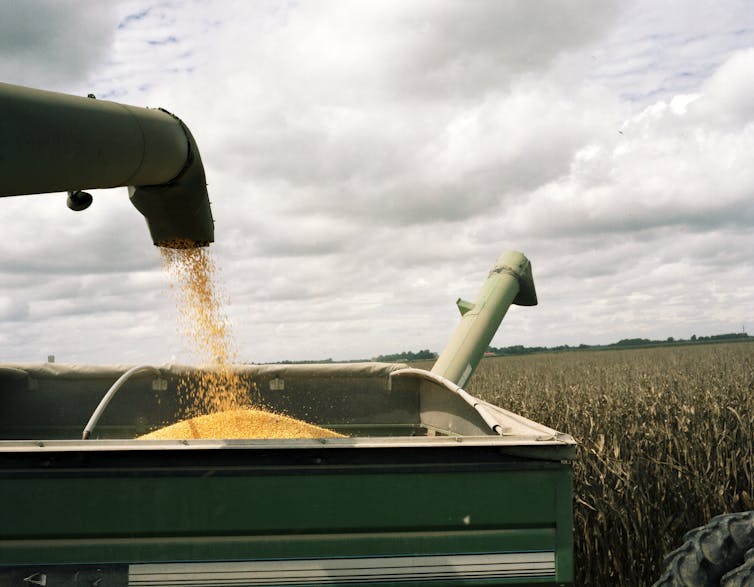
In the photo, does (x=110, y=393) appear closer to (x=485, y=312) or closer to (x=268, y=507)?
(x=268, y=507)

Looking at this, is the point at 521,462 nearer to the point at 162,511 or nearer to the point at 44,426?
the point at 162,511

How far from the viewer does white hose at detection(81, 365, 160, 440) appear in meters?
3.92

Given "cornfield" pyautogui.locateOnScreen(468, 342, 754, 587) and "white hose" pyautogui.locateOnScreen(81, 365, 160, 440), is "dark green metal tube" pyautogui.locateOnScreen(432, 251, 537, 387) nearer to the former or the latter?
"cornfield" pyautogui.locateOnScreen(468, 342, 754, 587)

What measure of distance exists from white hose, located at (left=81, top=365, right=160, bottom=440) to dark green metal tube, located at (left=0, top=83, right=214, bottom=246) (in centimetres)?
105

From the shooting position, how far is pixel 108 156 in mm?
2781

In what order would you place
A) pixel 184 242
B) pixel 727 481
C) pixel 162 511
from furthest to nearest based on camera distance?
pixel 727 481
pixel 184 242
pixel 162 511

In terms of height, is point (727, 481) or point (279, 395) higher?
point (279, 395)

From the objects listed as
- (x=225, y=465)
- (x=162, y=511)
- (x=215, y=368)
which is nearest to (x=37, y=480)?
(x=162, y=511)

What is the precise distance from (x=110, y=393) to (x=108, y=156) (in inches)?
80.5

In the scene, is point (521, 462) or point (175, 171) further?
point (175, 171)

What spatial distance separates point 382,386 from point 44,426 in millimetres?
2490

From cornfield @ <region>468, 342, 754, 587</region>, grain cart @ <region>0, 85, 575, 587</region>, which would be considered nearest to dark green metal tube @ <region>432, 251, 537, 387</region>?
cornfield @ <region>468, 342, 754, 587</region>

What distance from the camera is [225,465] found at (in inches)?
103

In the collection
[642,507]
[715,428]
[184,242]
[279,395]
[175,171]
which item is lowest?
[642,507]
